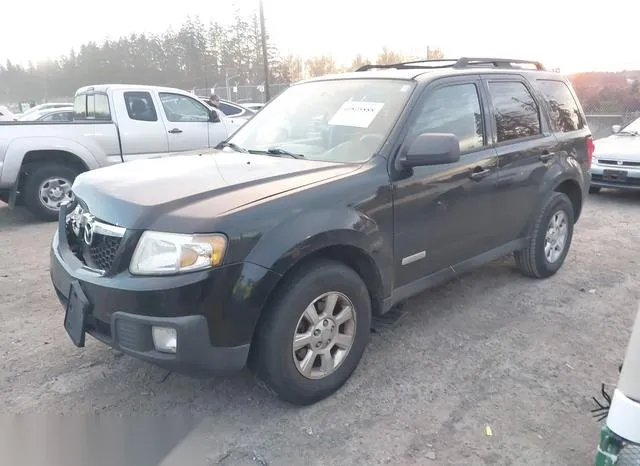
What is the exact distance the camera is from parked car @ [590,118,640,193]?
330 inches

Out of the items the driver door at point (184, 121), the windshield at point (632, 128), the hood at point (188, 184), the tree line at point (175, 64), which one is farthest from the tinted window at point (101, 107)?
the tree line at point (175, 64)

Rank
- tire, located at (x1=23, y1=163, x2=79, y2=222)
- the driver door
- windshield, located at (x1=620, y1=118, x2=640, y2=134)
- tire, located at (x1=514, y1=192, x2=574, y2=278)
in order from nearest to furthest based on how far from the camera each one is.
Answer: tire, located at (x1=514, y1=192, x2=574, y2=278), tire, located at (x1=23, y1=163, x2=79, y2=222), the driver door, windshield, located at (x1=620, y1=118, x2=640, y2=134)

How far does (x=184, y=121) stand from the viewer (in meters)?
9.12

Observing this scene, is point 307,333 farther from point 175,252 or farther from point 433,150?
point 433,150

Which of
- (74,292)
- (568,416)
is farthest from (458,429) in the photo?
(74,292)

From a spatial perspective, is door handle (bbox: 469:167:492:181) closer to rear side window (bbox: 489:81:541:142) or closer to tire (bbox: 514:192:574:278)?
rear side window (bbox: 489:81:541:142)

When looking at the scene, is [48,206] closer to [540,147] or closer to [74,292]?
[74,292]

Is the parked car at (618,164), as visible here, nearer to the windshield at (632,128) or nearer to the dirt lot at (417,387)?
the windshield at (632,128)

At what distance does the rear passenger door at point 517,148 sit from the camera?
4262mm

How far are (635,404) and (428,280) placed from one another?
74.8 inches

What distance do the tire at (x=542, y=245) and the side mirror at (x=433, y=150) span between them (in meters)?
1.83

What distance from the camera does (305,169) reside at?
328cm

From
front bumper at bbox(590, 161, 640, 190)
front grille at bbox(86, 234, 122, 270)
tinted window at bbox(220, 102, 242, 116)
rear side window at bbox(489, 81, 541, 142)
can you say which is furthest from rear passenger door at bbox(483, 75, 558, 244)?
tinted window at bbox(220, 102, 242, 116)

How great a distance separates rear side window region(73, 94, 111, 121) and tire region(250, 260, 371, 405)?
656 cm
